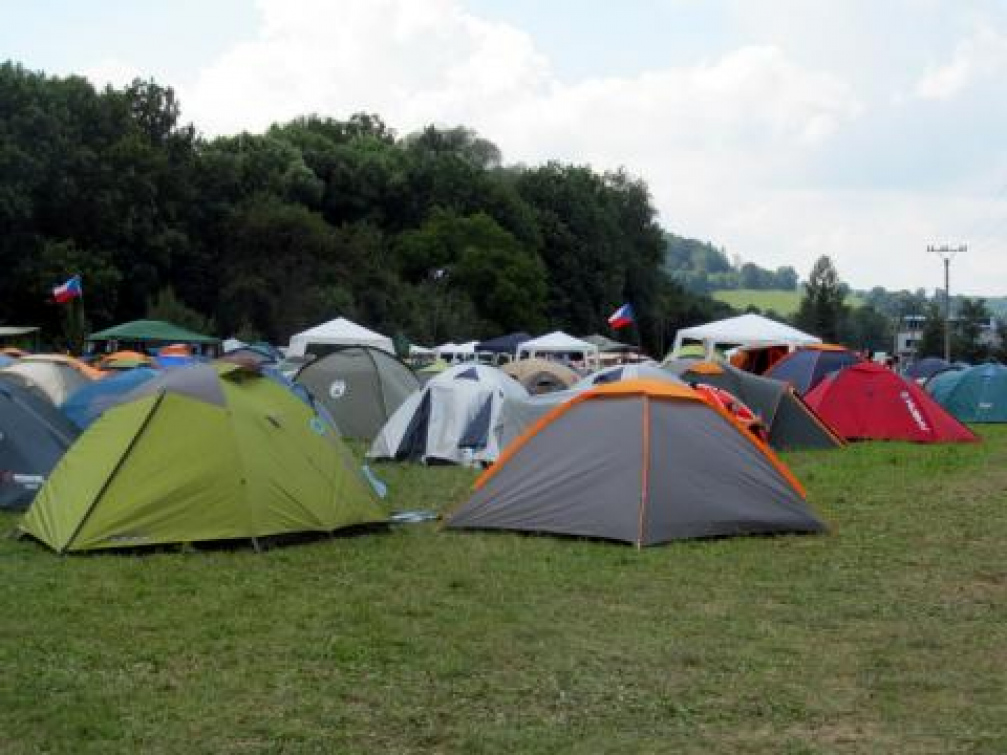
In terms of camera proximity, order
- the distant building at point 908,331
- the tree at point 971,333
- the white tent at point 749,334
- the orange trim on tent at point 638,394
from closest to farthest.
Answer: the orange trim on tent at point 638,394 < the white tent at point 749,334 < the tree at point 971,333 < the distant building at point 908,331

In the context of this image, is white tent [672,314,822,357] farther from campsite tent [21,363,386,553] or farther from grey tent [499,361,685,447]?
campsite tent [21,363,386,553]

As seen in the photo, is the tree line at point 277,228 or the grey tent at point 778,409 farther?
the tree line at point 277,228

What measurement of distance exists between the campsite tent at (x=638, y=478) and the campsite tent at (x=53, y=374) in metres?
9.05

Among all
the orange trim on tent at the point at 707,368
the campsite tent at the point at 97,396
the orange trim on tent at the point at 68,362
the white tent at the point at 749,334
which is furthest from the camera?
the white tent at the point at 749,334

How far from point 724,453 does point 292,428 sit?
143 inches

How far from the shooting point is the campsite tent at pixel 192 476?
8852 millimetres

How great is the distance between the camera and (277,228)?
174ft

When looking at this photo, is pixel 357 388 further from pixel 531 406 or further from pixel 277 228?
pixel 277 228

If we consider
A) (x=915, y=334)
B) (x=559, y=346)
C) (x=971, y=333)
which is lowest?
(x=559, y=346)

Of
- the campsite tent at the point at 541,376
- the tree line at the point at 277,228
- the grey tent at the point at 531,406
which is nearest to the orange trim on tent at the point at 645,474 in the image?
the grey tent at the point at 531,406

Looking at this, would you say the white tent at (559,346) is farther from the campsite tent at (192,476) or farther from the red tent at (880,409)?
the campsite tent at (192,476)

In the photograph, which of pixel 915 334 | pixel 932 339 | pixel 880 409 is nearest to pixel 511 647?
pixel 880 409

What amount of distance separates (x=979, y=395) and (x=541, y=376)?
1023 cm

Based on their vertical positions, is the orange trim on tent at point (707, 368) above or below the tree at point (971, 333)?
below
